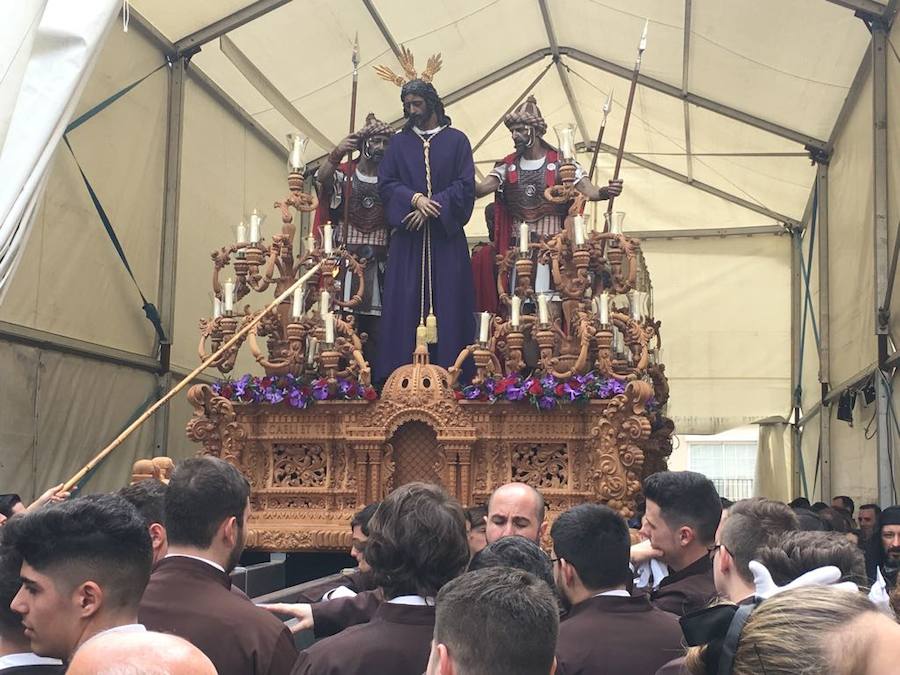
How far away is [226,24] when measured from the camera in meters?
10.4

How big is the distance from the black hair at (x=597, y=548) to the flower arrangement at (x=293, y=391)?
4288mm

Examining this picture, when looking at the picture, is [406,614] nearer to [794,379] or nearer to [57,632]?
[57,632]

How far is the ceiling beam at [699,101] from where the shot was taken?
12062 millimetres

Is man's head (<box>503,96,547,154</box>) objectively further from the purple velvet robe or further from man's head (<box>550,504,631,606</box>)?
man's head (<box>550,504,631,606</box>)

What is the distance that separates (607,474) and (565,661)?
13.1 ft

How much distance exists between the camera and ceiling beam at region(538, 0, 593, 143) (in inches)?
463

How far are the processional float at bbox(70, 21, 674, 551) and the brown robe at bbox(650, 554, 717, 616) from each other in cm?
306

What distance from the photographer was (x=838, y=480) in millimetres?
12227

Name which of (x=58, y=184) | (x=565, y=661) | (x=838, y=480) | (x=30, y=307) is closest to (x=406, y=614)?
(x=565, y=661)

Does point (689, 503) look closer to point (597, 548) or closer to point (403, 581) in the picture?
point (597, 548)

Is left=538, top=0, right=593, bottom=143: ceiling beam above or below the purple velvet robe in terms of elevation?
above

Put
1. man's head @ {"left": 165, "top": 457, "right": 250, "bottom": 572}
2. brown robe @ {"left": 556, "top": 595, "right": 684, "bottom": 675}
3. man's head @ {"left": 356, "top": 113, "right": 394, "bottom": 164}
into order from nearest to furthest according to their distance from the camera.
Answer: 1. brown robe @ {"left": 556, "top": 595, "right": 684, "bottom": 675}
2. man's head @ {"left": 165, "top": 457, "right": 250, "bottom": 572}
3. man's head @ {"left": 356, "top": 113, "right": 394, "bottom": 164}

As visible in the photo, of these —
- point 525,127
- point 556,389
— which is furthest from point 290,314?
point 525,127

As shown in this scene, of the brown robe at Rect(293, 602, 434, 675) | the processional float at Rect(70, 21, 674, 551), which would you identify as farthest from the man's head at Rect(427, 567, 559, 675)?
the processional float at Rect(70, 21, 674, 551)
